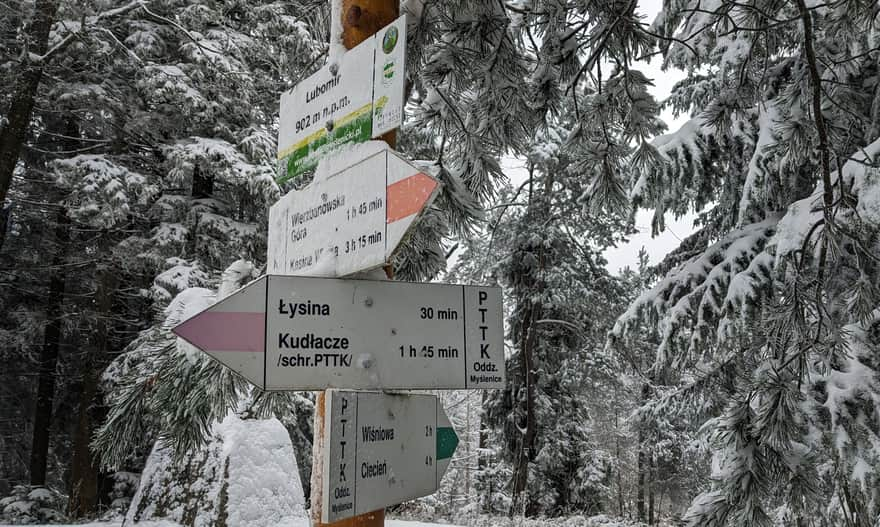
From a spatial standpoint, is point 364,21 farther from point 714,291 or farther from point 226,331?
point 714,291

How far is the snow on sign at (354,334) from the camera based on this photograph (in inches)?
59.5

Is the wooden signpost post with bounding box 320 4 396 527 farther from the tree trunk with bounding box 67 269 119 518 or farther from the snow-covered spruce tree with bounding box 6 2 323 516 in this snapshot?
the tree trunk with bounding box 67 269 119 518

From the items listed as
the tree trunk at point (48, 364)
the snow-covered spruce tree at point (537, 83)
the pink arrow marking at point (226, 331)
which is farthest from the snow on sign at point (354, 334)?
the tree trunk at point (48, 364)

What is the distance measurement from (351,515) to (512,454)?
13221 millimetres

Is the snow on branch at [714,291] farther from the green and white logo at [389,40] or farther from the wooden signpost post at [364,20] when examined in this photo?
the green and white logo at [389,40]

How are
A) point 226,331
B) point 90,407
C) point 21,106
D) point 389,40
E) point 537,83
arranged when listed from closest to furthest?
point 226,331, point 389,40, point 537,83, point 21,106, point 90,407

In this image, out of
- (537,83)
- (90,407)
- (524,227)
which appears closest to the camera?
(537,83)

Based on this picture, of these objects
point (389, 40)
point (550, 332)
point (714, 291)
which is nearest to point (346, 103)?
point (389, 40)

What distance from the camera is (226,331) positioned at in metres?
1.50

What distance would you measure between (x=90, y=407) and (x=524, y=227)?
9.43 metres

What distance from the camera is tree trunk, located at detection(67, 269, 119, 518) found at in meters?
10.2

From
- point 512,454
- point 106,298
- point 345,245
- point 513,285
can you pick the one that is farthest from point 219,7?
point 512,454

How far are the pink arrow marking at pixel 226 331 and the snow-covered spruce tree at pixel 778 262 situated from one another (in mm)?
1821

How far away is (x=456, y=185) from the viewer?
8.32 ft
